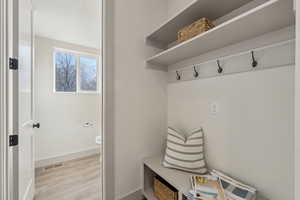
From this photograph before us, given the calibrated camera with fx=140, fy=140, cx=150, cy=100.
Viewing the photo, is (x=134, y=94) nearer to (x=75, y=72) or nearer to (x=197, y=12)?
(x=197, y=12)

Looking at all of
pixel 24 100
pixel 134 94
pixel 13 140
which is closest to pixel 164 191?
pixel 134 94

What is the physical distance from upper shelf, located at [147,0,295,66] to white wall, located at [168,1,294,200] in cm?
7

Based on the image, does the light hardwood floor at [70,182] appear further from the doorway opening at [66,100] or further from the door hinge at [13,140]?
the door hinge at [13,140]

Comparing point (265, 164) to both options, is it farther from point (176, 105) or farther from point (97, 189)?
point (97, 189)

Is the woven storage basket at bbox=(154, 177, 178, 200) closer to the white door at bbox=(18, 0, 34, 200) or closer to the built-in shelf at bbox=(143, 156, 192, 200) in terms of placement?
the built-in shelf at bbox=(143, 156, 192, 200)

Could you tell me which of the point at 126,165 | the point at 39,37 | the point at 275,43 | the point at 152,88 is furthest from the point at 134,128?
the point at 39,37

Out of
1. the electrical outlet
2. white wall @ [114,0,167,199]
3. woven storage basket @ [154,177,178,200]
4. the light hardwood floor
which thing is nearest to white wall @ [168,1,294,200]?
the electrical outlet

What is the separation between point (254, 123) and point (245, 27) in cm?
65

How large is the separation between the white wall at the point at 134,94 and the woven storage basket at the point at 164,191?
9.7 inches

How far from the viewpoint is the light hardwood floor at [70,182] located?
180cm

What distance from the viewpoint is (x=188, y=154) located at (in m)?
1.25

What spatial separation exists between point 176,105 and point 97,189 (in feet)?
5.26

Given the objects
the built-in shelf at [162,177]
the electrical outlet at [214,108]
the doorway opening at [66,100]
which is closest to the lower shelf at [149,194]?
the built-in shelf at [162,177]

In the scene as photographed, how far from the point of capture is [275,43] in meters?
0.89
